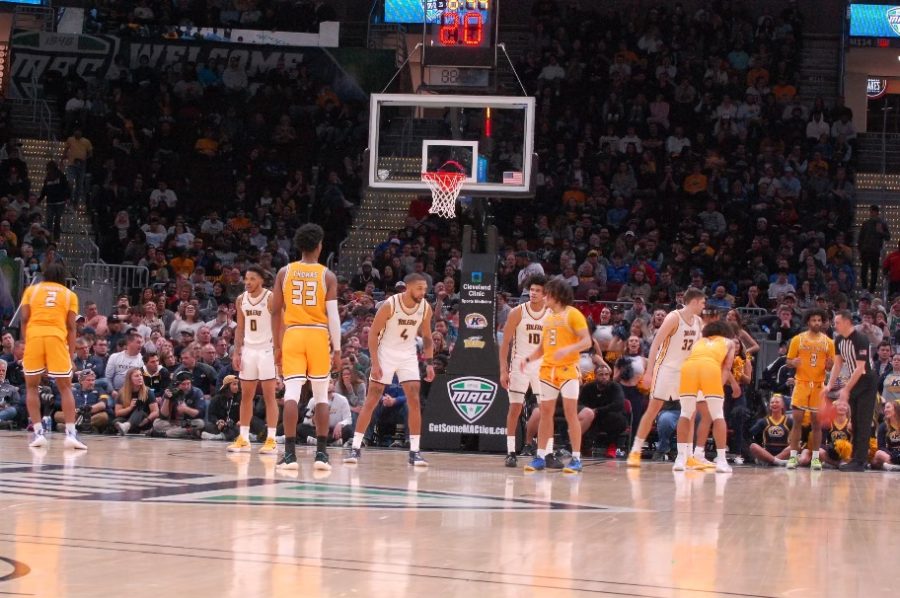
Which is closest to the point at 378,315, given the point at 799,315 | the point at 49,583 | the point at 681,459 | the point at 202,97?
the point at 681,459

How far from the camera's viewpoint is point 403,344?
42.7 feet

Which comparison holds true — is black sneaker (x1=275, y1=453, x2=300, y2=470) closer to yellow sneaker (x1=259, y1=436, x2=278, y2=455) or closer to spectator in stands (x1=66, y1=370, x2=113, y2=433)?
yellow sneaker (x1=259, y1=436, x2=278, y2=455)

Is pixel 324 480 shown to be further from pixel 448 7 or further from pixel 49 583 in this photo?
pixel 448 7

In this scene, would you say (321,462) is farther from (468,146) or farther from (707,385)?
(468,146)

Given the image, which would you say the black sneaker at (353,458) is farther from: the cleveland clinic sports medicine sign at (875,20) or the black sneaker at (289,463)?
the cleveland clinic sports medicine sign at (875,20)

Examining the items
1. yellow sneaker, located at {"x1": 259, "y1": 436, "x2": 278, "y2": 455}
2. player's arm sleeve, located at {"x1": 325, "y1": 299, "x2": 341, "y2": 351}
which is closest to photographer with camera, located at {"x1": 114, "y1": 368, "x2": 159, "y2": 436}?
yellow sneaker, located at {"x1": 259, "y1": 436, "x2": 278, "y2": 455}

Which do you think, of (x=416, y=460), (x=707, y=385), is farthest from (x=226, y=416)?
(x=707, y=385)

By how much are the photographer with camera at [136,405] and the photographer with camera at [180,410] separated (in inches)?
6.4

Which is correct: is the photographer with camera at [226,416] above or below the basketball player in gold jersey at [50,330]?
below

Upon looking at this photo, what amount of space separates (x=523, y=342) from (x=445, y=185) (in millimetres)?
2586

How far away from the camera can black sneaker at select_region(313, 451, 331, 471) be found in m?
11.4

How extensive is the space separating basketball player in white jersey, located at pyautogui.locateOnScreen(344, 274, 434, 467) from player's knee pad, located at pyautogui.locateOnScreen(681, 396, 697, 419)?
277cm

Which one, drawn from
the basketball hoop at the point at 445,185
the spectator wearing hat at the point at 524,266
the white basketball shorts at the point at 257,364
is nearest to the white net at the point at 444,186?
the basketball hoop at the point at 445,185

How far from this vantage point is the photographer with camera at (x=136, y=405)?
17.0m
